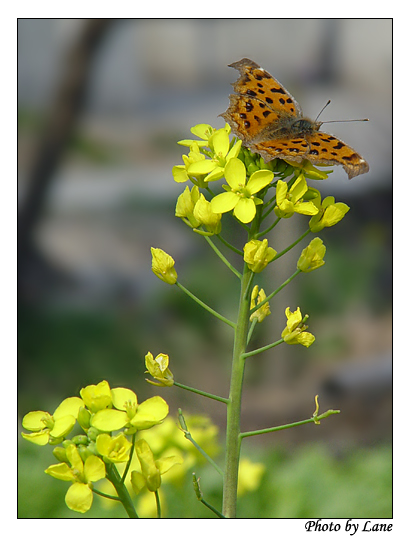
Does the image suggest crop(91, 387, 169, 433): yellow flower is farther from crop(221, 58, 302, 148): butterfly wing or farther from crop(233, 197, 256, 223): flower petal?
crop(221, 58, 302, 148): butterfly wing

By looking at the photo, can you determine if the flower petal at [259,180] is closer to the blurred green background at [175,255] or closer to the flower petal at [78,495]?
the flower petal at [78,495]

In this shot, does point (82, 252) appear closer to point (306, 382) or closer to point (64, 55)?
point (64, 55)

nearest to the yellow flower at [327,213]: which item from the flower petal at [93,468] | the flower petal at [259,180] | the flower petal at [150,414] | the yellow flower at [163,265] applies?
the flower petal at [259,180]

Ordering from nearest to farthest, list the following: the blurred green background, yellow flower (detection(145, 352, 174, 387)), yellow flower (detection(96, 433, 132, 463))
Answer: yellow flower (detection(96, 433, 132, 463)) < yellow flower (detection(145, 352, 174, 387)) < the blurred green background

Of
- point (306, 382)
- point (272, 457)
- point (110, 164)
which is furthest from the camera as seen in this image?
point (110, 164)

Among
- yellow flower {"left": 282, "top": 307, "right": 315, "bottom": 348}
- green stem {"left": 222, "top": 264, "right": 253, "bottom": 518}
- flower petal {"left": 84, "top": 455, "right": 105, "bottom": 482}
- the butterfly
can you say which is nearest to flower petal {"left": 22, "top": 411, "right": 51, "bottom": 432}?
flower petal {"left": 84, "top": 455, "right": 105, "bottom": 482}

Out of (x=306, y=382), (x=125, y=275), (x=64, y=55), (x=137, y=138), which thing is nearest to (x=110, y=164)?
(x=137, y=138)
